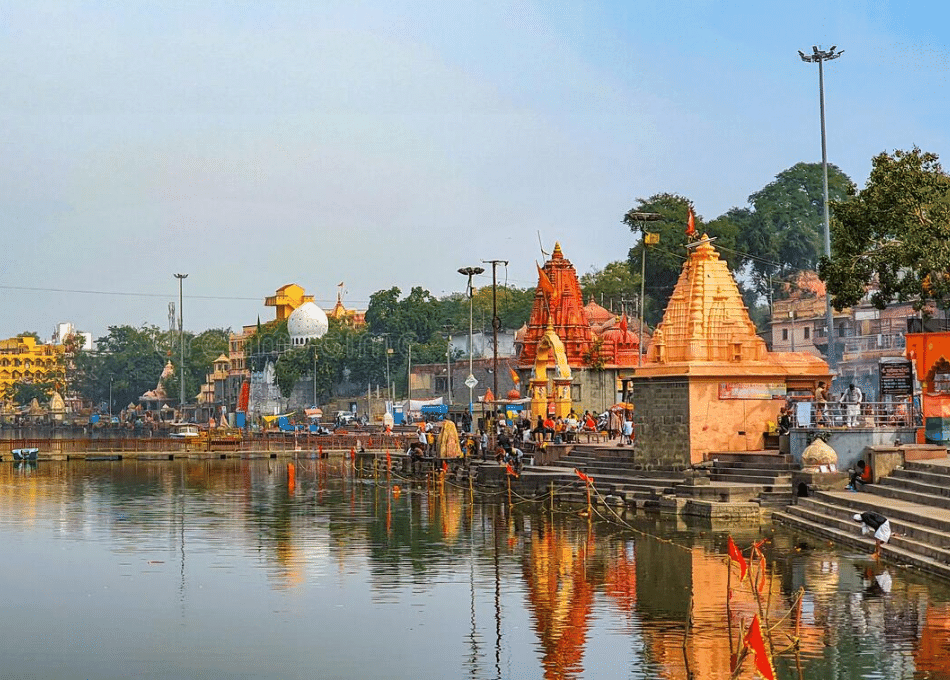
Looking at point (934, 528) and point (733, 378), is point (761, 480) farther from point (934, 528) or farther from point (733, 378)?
point (934, 528)

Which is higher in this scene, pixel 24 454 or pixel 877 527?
pixel 24 454

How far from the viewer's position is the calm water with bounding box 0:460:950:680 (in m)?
15.8

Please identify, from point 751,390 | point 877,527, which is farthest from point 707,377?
point 877,527

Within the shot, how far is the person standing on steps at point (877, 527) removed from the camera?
22203 mm

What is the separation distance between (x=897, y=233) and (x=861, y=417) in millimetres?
4706

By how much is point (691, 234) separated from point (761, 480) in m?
8.92

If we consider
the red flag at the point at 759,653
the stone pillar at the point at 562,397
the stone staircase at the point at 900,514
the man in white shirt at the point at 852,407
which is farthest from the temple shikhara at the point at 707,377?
the red flag at the point at 759,653

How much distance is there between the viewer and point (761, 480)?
30.9 meters

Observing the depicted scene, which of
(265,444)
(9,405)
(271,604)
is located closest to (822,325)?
(265,444)

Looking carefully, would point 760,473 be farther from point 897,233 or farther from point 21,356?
point 21,356

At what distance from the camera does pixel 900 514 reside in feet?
77.9

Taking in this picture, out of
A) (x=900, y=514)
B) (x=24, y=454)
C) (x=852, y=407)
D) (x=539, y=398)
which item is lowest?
(x=900, y=514)

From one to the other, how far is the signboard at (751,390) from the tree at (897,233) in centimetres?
246

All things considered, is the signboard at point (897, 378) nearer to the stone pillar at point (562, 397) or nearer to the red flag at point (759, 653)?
the red flag at point (759, 653)
